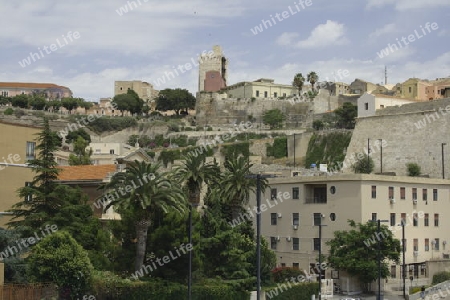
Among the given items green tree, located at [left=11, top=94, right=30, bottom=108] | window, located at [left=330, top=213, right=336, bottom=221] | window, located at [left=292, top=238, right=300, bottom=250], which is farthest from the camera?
green tree, located at [left=11, top=94, right=30, bottom=108]

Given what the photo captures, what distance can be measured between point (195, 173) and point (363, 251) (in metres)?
A: 13.4

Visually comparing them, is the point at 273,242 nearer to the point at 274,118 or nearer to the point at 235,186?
the point at 235,186

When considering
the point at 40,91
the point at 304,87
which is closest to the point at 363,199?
the point at 304,87

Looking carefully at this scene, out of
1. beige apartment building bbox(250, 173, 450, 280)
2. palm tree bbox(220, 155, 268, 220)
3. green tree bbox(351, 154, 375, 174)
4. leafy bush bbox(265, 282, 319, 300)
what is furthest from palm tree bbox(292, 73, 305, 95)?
leafy bush bbox(265, 282, 319, 300)

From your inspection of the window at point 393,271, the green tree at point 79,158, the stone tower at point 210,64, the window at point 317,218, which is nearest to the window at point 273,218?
the window at point 317,218

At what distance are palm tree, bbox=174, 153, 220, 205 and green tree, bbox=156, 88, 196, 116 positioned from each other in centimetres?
10487

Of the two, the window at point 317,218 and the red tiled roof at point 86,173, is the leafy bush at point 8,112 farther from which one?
the window at point 317,218

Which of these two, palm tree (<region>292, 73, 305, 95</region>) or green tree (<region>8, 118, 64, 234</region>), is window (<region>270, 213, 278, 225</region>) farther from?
palm tree (<region>292, 73, 305, 95</region>)

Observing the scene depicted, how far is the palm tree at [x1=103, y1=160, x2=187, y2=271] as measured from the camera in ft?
122

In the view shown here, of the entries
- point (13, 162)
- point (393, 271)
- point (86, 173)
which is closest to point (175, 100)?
point (86, 173)

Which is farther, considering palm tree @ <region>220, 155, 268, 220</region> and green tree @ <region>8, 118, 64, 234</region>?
palm tree @ <region>220, 155, 268, 220</region>

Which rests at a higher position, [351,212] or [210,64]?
[210,64]

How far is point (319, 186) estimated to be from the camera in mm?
56062

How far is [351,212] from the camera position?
5325cm
